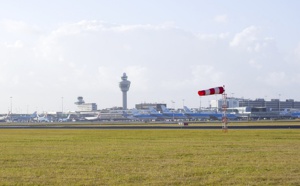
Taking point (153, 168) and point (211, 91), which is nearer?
point (153, 168)

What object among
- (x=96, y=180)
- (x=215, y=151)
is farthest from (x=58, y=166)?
(x=215, y=151)

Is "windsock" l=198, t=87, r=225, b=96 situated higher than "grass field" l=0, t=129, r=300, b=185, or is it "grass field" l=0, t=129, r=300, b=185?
"windsock" l=198, t=87, r=225, b=96

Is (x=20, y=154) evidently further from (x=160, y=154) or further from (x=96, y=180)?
(x=96, y=180)

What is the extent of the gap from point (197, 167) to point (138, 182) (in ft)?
15.2

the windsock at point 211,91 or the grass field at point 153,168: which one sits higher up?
the windsock at point 211,91

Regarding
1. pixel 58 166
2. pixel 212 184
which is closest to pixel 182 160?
pixel 58 166

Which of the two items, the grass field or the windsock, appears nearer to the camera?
the grass field

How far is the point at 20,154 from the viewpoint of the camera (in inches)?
1127

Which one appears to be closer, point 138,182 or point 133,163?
point 138,182

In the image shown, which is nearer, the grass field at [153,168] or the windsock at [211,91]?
the grass field at [153,168]

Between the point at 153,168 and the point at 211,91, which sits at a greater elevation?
the point at 211,91

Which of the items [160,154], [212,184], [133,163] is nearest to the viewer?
[212,184]

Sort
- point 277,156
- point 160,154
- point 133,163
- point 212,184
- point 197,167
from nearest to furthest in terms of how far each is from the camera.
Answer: point 212,184
point 197,167
point 133,163
point 277,156
point 160,154

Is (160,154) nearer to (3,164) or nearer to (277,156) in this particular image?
(277,156)
